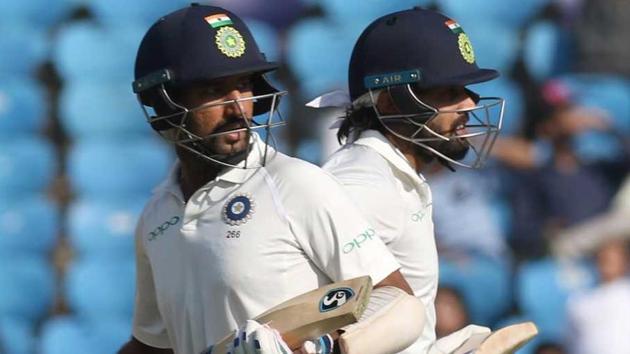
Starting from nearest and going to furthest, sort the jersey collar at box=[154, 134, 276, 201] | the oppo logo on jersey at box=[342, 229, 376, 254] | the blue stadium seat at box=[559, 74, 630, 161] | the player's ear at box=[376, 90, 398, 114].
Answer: the oppo logo on jersey at box=[342, 229, 376, 254] < the jersey collar at box=[154, 134, 276, 201] < the player's ear at box=[376, 90, 398, 114] < the blue stadium seat at box=[559, 74, 630, 161]

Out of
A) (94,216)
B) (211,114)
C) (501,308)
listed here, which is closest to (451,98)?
(211,114)

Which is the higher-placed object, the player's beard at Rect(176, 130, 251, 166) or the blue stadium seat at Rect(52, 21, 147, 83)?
the player's beard at Rect(176, 130, 251, 166)

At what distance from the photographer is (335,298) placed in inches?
108

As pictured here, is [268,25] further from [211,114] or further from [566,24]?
[211,114]

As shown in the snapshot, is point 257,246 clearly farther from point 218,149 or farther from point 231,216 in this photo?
point 218,149

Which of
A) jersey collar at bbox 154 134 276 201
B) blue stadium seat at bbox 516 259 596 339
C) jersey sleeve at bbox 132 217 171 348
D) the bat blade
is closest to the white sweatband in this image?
the bat blade

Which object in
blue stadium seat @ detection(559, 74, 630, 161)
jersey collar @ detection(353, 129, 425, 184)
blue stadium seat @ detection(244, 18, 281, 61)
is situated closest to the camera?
jersey collar @ detection(353, 129, 425, 184)

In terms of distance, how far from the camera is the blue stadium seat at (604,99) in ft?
21.6

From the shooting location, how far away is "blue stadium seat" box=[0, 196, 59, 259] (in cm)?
687

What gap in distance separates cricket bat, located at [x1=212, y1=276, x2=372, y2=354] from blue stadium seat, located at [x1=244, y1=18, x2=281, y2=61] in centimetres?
405

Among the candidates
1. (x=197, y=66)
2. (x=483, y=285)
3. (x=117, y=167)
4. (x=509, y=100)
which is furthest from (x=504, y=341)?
(x=117, y=167)

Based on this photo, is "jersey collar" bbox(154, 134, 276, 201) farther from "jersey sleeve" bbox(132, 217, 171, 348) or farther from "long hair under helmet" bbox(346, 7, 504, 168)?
"long hair under helmet" bbox(346, 7, 504, 168)

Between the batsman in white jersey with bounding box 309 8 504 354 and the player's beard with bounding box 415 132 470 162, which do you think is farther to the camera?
the player's beard with bounding box 415 132 470 162

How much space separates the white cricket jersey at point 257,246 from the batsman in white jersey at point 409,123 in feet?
1.14
